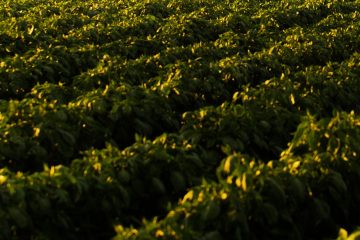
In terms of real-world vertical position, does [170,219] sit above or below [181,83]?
below

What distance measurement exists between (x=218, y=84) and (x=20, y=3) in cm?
851

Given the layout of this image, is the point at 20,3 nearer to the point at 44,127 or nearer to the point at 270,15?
the point at 270,15

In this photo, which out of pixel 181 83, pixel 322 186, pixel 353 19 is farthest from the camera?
pixel 353 19

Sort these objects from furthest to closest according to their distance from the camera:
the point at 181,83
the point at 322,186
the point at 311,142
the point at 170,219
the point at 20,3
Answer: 1. the point at 20,3
2. the point at 181,83
3. the point at 311,142
4. the point at 322,186
5. the point at 170,219

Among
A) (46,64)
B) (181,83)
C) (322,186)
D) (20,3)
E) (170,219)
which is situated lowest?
(322,186)

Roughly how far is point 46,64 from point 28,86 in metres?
0.52

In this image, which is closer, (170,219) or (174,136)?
(170,219)

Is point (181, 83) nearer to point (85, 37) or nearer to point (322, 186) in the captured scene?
point (322, 186)

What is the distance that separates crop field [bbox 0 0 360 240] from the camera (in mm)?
3482

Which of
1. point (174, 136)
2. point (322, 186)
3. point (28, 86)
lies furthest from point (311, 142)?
point (28, 86)

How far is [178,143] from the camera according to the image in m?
4.25

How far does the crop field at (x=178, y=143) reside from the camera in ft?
11.4

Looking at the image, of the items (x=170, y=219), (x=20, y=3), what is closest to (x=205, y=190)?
(x=170, y=219)

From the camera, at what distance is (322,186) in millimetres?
3816
